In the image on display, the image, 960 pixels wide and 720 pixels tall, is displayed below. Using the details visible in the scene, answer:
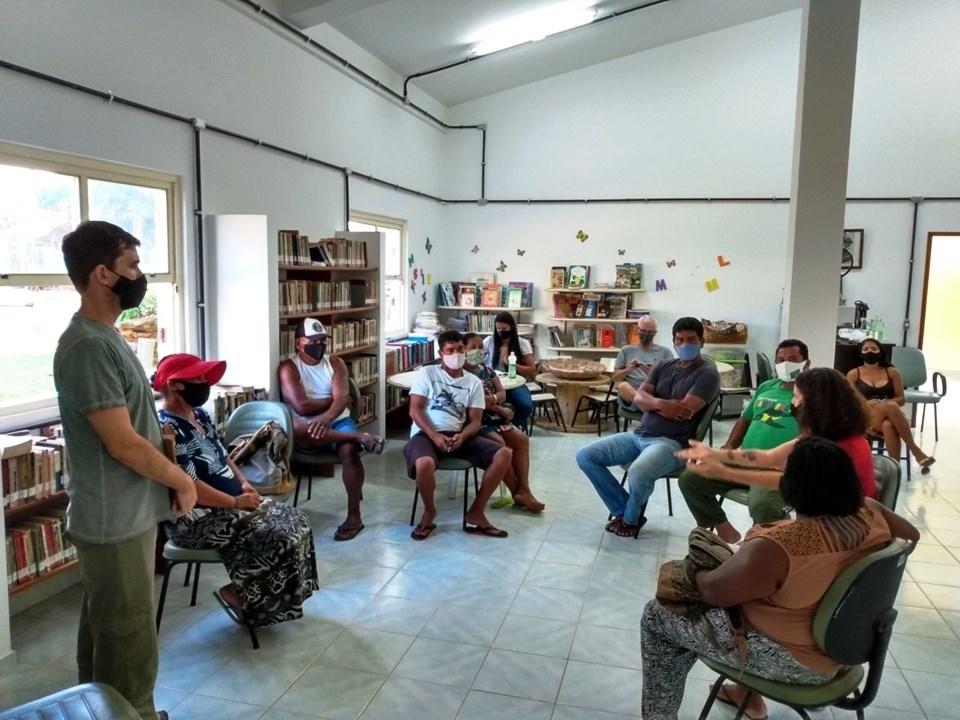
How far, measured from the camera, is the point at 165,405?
2.83 m

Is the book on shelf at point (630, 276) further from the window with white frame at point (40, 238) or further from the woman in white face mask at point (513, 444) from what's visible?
the window with white frame at point (40, 238)

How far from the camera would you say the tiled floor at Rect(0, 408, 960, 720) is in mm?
2551

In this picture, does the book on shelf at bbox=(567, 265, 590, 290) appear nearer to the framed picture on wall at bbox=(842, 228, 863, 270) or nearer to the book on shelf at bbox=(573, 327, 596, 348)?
the book on shelf at bbox=(573, 327, 596, 348)

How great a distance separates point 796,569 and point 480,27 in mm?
5942

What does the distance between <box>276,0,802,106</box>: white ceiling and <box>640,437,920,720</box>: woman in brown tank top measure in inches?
183

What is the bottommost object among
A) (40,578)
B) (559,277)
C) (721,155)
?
(40,578)

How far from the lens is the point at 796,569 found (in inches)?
75.1

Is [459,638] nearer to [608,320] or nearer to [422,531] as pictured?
[422,531]

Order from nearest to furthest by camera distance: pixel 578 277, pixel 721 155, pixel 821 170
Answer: pixel 821 170 < pixel 721 155 < pixel 578 277

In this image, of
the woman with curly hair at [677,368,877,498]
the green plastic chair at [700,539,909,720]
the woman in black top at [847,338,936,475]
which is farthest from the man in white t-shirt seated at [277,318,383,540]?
the woman in black top at [847,338,936,475]

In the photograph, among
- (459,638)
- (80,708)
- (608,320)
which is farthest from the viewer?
(608,320)

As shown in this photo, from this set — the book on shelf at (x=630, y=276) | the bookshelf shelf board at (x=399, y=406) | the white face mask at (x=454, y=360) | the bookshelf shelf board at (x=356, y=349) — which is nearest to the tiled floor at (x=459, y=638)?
the white face mask at (x=454, y=360)

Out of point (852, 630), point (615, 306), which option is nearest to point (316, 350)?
point (852, 630)

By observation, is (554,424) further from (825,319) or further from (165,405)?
(165,405)
